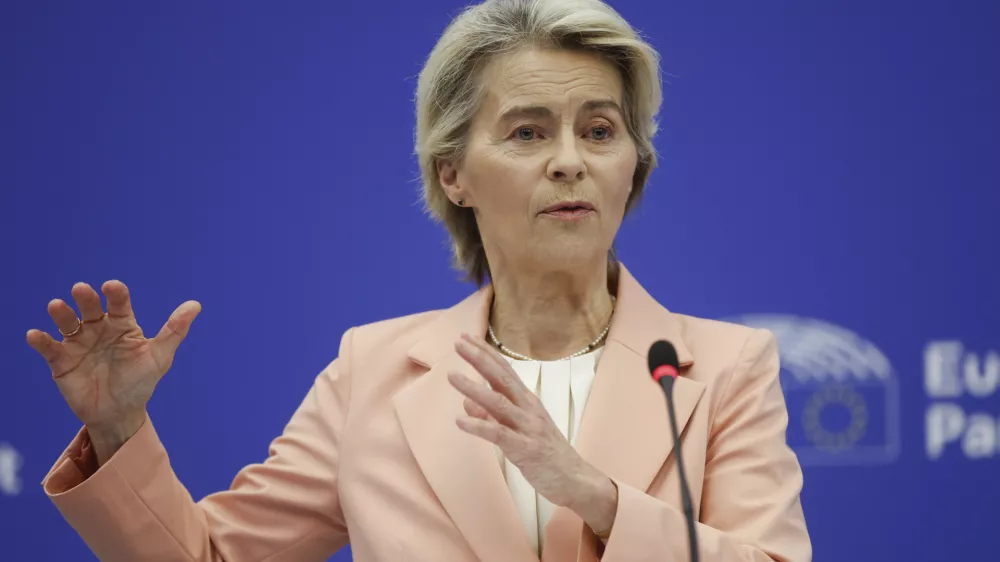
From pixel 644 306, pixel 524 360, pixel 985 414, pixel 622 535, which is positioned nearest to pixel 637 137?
pixel 644 306

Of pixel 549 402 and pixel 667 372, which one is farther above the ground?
pixel 667 372

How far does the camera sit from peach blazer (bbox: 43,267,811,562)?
1665mm

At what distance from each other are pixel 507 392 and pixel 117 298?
21.8 inches

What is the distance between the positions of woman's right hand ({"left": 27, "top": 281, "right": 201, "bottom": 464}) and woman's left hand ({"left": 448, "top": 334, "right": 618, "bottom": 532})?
0.43 metres

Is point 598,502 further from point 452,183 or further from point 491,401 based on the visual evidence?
point 452,183

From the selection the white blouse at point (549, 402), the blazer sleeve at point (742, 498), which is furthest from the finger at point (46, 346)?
the blazer sleeve at point (742, 498)

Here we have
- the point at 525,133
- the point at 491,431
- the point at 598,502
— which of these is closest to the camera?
the point at 491,431

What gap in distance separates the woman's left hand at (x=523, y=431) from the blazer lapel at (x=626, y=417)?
0.47 ft

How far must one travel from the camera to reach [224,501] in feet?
6.22

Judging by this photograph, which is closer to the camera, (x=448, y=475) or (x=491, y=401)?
(x=491, y=401)

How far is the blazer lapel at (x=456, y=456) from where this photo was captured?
5.54 feet

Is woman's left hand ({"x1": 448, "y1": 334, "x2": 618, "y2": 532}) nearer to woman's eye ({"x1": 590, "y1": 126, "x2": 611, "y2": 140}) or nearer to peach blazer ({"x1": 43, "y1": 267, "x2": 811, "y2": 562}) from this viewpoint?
peach blazer ({"x1": 43, "y1": 267, "x2": 811, "y2": 562})

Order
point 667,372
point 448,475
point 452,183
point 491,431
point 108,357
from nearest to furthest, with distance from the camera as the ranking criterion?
point 667,372, point 491,431, point 108,357, point 448,475, point 452,183

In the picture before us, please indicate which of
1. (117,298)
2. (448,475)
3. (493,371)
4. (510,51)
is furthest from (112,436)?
(510,51)
